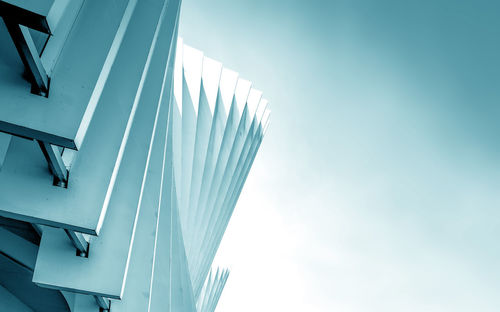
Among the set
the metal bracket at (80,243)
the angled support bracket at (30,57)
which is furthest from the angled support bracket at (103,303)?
the angled support bracket at (30,57)

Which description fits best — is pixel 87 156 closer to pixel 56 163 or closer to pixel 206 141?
pixel 56 163

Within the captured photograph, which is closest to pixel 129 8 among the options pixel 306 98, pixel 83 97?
pixel 83 97

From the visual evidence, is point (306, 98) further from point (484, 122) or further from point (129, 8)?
point (129, 8)

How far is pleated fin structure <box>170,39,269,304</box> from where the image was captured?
10.7 m

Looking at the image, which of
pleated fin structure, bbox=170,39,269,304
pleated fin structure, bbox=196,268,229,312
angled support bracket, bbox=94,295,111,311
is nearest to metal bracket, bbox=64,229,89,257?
angled support bracket, bbox=94,295,111,311

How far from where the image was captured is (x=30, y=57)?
2.34 m

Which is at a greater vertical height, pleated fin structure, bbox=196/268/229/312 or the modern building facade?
the modern building facade

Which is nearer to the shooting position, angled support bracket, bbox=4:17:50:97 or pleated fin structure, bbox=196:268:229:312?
angled support bracket, bbox=4:17:50:97

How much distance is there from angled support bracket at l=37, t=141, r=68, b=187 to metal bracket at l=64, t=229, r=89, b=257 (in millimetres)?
660

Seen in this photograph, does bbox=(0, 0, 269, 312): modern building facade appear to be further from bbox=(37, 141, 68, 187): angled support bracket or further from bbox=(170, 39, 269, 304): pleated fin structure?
bbox=(170, 39, 269, 304): pleated fin structure

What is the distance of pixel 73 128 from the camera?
264cm

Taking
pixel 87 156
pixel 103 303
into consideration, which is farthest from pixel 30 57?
pixel 103 303

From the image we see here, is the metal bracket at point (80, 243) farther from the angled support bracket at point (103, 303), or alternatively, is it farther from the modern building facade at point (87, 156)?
the angled support bracket at point (103, 303)

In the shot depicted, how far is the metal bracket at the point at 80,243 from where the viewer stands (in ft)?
13.0
